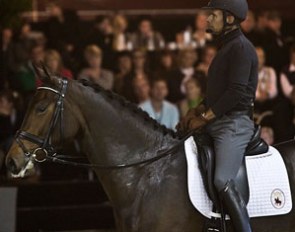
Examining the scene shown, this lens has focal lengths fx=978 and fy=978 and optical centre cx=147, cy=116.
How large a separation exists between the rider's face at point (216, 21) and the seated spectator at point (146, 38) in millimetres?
8000

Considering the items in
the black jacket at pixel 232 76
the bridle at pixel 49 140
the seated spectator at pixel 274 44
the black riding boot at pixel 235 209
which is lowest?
the black riding boot at pixel 235 209

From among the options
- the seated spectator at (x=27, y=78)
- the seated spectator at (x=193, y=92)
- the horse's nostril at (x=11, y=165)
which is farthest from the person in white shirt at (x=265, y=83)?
the horse's nostril at (x=11, y=165)

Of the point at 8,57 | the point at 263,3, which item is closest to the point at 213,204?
the point at 8,57

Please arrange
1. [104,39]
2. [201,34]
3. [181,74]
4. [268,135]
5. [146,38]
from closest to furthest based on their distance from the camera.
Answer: [268,135]
[181,74]
[104,39]
[201,34]
[146,38]

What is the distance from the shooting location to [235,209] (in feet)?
25.4

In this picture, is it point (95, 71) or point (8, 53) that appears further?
point (8, 53)

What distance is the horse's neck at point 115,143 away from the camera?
311 inches

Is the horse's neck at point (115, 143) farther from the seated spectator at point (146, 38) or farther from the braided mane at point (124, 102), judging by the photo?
the seated spectator at point (146, 38)

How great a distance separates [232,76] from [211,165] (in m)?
0.73

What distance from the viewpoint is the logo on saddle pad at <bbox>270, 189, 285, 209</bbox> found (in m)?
8.03

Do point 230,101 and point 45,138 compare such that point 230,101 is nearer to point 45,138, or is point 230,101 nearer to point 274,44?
point 45,138

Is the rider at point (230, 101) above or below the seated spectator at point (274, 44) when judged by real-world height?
below

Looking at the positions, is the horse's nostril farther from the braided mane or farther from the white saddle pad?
the white saddle pad

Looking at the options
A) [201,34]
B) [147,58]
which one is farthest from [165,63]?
[201,34]
